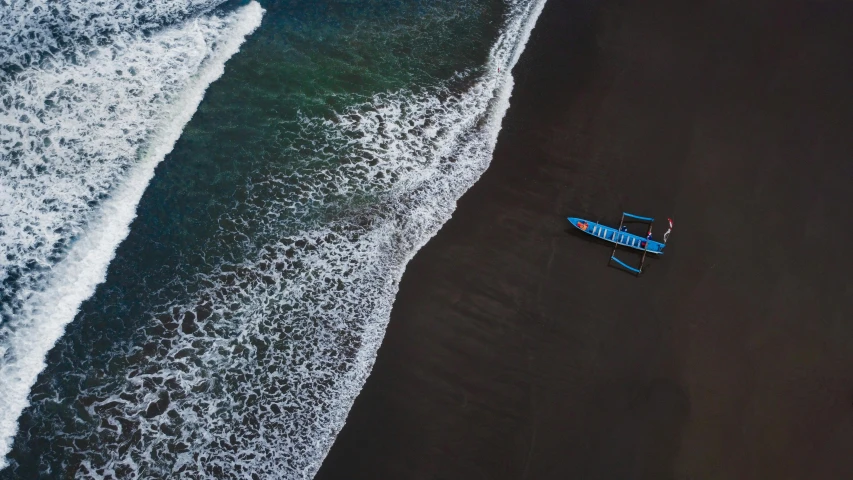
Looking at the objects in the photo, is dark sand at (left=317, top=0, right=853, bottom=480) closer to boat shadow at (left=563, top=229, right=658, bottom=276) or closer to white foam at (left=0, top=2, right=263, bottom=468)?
boat shadow at (left=563, top=229, right=658, bottom=276)

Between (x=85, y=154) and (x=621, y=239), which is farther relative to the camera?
(x=85, y=154)

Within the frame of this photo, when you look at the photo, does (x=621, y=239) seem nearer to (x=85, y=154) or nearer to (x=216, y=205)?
(x=216, y=205)

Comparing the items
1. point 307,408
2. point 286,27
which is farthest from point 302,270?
point 286,27

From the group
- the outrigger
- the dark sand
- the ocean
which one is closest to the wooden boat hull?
the outrigger

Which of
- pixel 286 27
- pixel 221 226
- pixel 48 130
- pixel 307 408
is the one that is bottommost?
pixel 307 408

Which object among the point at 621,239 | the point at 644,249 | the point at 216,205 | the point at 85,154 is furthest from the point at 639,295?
the point at 85,154

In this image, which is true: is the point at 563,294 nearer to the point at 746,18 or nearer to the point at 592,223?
the point at 592,223
